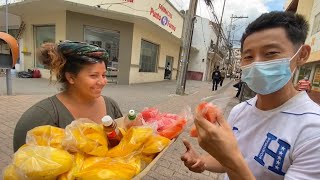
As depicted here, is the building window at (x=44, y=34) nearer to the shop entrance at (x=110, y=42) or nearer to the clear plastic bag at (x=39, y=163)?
the shop entrance at (x=110, y=42)

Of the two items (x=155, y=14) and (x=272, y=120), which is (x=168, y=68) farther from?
(x=272, y=120)

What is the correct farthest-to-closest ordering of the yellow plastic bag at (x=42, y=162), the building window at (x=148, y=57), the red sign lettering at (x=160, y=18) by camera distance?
the building window at (x=148, y=57)
the red sign lettering at (x=160, y=18)
the yellow plastic bag at (x=42, y=162)

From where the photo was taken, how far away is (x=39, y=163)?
878 millimetres

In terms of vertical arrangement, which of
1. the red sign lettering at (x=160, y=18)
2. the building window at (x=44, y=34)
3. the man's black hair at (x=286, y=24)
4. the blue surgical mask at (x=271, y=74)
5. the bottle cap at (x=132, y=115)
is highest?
the red sign lettering at (x=160, y=18)

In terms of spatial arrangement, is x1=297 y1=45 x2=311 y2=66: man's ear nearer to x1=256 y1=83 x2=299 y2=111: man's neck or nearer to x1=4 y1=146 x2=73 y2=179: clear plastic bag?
x1=256 y1=83 x2=299 y2=111: man's neck

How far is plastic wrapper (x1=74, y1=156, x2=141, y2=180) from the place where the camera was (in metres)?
0.88

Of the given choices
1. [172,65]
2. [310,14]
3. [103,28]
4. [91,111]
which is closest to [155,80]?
[172,65]

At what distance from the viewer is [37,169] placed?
0.87 metres

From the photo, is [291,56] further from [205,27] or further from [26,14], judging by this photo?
[205,27]

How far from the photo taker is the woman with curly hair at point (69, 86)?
57.0 inches

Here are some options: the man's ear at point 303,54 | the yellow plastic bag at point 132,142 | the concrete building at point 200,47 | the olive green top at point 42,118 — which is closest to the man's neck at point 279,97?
the man's ear at point 303,54

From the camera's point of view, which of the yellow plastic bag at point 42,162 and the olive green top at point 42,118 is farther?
the olive green top at point 42,118

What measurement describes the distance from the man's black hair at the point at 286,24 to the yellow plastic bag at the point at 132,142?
30.9 inches

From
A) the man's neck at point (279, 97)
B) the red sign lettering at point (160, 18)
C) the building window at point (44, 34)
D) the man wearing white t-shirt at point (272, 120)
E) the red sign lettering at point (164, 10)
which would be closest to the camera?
the man wearing white t-shirt at point (272, 120)
